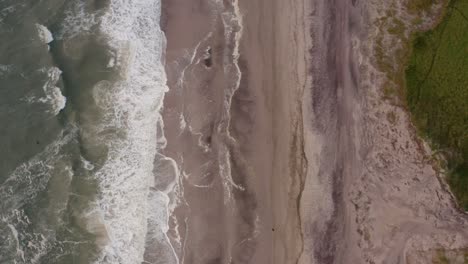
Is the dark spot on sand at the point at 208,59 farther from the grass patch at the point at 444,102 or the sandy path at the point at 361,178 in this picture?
the grass patch at the point at 444,102

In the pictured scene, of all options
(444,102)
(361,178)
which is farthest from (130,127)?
(444,102)

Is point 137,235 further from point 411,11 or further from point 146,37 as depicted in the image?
point 411,11

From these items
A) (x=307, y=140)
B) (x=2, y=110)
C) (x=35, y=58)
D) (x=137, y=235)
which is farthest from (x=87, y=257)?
(x=307, y=140)

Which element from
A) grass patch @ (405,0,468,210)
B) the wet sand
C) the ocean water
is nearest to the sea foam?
the ocean water

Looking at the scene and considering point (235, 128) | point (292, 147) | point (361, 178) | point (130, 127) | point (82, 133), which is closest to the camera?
point (361, 178)

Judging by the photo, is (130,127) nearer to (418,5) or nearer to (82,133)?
(82,133)

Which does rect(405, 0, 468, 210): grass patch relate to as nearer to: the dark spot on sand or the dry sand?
the dry sand

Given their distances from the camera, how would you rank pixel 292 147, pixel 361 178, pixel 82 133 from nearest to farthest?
pixel 361 178 < pixel 292 147 < pixel 82 133
